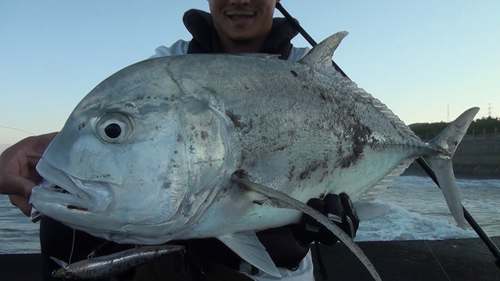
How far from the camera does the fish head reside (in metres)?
1.46

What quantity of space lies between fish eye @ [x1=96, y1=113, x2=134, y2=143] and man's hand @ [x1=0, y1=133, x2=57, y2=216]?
2.28 feet

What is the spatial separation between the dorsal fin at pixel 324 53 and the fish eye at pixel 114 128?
1.15 m

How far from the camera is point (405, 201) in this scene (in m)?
14.2

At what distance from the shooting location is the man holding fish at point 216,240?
2193mm

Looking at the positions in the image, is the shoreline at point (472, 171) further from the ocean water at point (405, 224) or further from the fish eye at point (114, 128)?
the fish eye at point (114, 128)

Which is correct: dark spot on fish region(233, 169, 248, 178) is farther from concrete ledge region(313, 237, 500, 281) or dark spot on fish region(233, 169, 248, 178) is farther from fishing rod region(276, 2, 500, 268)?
concrete ledge region(313, 237, 500, 281)

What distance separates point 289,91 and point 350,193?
0.83 meters

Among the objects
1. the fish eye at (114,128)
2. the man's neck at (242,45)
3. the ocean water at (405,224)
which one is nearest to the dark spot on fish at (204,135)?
the fish eye at (114,128)

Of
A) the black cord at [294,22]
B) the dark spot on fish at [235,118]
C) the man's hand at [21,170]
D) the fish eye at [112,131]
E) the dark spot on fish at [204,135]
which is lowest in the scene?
the man's hand at [21,170]

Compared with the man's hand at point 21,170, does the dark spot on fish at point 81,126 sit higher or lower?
higher

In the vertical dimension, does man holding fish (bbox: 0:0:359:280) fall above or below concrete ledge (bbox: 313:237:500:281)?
above

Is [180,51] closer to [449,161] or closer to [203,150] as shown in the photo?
Result: [203,150]

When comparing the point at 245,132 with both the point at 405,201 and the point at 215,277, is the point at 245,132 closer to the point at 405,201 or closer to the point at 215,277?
the point at 215,277

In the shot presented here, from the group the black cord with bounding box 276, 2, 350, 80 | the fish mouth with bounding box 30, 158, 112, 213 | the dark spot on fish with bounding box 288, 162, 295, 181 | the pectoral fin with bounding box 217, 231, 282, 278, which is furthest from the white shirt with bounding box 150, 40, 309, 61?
the fish mouth with bounding box 30, 158, 112, 213
